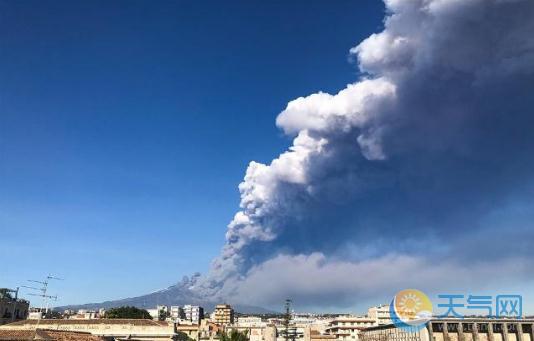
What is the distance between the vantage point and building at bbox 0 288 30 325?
337 ft

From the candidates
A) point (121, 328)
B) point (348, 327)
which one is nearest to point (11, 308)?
point (121, 328)

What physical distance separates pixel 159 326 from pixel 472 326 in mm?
55073

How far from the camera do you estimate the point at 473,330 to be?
78125 millimetres

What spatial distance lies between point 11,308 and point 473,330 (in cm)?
10344

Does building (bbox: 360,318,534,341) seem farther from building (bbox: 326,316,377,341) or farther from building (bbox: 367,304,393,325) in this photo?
building (bbox: 367,304,393,325)

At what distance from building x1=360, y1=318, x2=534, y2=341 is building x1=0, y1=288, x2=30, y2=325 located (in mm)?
88149

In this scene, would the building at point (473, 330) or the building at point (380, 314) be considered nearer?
the building at point (473, 330)

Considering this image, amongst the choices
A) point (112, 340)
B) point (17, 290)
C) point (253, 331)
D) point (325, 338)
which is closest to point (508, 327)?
point (325, 338)

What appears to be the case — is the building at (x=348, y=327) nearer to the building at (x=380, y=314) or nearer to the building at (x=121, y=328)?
the building at (x=380, y=314)

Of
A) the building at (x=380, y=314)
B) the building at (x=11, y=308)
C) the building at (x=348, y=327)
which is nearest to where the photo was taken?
the building at (x=11, y=308)

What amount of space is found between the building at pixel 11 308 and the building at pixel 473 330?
8815 centimetres

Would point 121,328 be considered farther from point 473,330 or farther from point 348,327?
point 348,327

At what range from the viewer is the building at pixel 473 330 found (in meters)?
76.8

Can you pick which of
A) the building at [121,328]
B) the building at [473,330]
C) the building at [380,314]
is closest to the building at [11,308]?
the building at [121,328]
